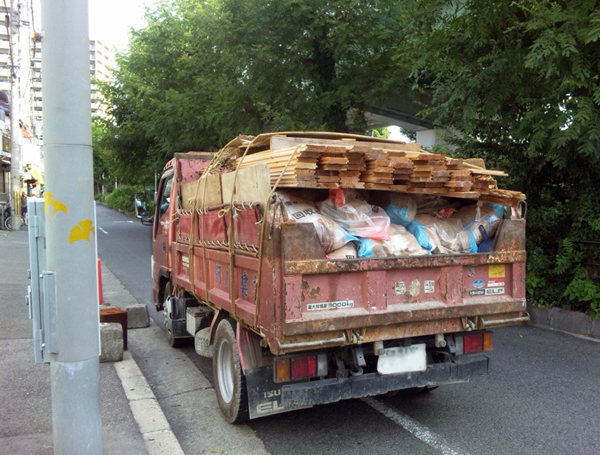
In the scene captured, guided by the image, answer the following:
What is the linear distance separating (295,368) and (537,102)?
5039mm

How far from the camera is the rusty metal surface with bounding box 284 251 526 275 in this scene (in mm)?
3574

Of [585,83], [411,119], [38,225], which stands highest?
[411,119]

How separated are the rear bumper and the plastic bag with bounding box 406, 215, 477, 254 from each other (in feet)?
3.00

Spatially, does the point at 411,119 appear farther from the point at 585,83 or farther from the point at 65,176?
the point at 65,176

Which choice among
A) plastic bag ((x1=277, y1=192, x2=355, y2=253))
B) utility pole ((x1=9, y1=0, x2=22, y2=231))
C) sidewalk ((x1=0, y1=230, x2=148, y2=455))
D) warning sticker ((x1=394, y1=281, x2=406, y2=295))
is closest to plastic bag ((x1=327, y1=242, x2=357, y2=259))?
plastic bag ((x1=277, y1=192, x2=355, y2=253))

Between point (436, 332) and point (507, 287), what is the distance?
803mm

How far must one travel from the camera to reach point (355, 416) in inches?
183

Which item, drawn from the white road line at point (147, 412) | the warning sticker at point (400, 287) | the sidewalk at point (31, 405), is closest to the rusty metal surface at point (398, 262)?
the warning sticker at point (400, 287)

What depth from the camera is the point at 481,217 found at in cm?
464

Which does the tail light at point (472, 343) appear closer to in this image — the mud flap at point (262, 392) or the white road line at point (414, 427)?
the white road line at point (414, 427)

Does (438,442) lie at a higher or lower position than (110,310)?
lower

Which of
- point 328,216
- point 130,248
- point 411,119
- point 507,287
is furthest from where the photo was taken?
point 130,248

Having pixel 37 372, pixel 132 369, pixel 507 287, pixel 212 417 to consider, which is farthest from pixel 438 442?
pixel 37 372

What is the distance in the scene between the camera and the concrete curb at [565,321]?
7.40 m
